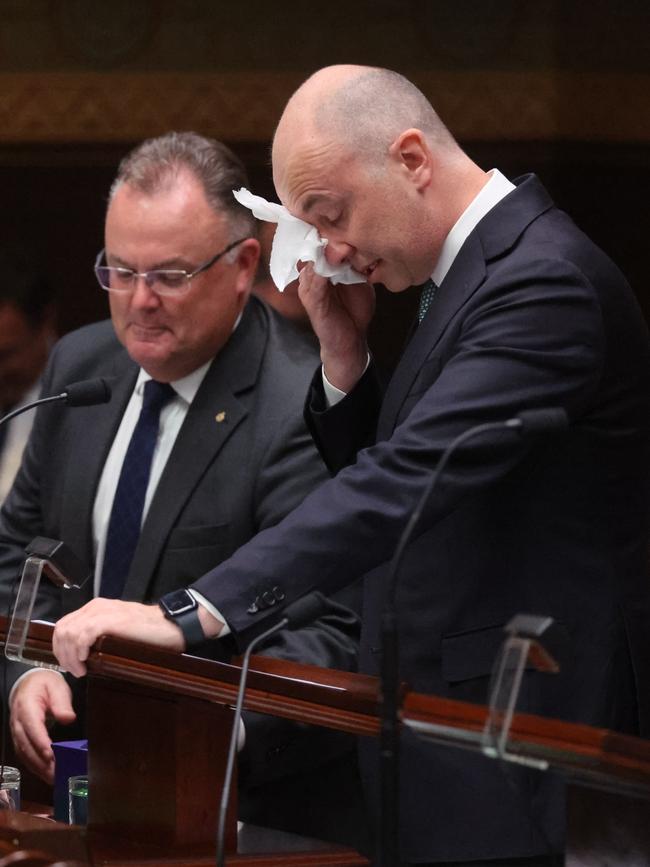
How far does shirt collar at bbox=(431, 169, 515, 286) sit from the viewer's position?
95.9 inches

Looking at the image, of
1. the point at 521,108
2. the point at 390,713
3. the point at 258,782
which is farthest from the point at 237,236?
the point at 521,108

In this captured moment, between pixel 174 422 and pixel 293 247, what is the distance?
732 mm

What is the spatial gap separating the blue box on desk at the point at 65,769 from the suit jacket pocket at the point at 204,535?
0.58 meters

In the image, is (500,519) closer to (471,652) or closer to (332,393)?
(471,652)

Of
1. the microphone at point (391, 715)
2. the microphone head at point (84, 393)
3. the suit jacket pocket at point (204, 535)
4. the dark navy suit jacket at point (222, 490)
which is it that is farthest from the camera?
the suit jacket pocket at point (204, 535)

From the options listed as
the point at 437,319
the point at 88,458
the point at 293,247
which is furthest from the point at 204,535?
the point at 437,319

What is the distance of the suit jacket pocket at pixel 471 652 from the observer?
225 centimetres

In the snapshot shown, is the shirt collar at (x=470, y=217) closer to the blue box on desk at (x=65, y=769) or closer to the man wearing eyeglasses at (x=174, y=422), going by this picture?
the man wearing eyeglasses at (x=174, y=422)

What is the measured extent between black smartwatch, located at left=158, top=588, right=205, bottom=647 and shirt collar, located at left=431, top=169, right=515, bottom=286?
59 cm

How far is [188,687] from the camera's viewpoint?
2055 millimetres

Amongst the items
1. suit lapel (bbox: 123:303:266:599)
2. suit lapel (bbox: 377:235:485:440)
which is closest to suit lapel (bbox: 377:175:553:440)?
suit lapel (bbox: 377:235:485:440)

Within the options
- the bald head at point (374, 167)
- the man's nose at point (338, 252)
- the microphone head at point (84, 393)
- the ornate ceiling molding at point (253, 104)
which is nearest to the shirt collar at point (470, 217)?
the bald head at point (374, 167)

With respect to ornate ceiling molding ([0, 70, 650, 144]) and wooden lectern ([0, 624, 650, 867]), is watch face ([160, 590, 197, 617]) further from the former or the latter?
ornate ceiling molding ([0, 70, 650, 144])

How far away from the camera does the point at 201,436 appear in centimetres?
308
